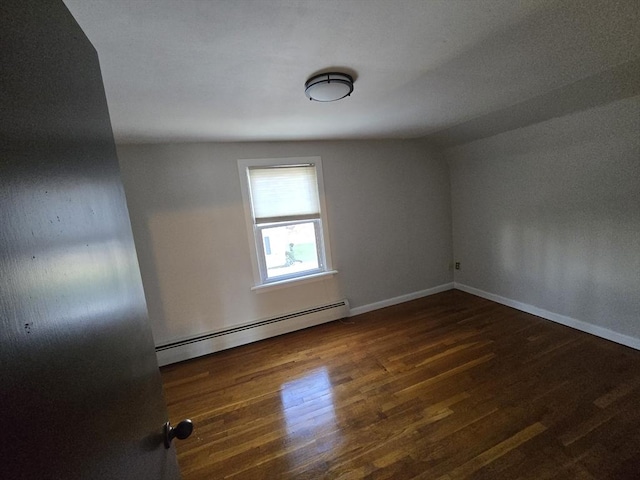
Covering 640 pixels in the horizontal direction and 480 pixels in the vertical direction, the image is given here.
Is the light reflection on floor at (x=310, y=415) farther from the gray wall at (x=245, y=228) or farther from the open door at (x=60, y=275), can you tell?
the open door at (x=60, y=275)

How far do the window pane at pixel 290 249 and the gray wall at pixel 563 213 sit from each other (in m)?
2.24

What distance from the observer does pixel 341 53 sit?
1.18 meters

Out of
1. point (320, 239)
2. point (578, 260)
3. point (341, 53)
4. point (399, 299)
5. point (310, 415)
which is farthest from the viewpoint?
point (399, 299)

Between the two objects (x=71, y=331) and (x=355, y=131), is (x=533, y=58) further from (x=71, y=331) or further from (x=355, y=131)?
(x=71, y=331)

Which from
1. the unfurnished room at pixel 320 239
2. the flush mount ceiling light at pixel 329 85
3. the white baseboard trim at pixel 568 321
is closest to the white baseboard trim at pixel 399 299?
the unfurnished room at pixel 320 239

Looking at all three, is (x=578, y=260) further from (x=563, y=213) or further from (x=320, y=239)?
(x=320, y=239)

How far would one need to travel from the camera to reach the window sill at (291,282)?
110 inches

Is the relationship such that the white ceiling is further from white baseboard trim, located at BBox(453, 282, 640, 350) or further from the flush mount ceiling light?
white baseboard trim, located at BBox(453, 282, 640, 350)

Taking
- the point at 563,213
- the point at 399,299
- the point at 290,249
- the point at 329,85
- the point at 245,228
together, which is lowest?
the point at 399,299

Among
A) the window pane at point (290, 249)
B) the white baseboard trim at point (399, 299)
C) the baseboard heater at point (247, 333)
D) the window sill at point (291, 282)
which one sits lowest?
the white baseboard trim at point (399, 299)

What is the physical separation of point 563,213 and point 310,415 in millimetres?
3000

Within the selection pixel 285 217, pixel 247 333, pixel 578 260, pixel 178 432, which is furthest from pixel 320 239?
pixel 578 260

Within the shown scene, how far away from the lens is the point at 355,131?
8.55ft

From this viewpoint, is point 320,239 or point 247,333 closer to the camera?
point 247,333
